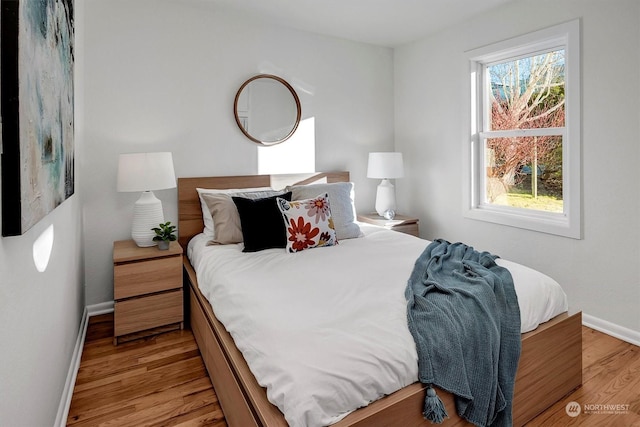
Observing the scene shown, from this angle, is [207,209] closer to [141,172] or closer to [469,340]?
[141,172]

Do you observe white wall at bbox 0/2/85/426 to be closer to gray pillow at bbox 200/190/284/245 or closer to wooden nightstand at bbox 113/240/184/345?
wooden nightstand at bbox 113/240/184/345

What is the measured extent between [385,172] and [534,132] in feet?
4.27

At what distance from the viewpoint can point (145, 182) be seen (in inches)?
104

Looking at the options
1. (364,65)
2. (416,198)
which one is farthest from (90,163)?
(416,198)

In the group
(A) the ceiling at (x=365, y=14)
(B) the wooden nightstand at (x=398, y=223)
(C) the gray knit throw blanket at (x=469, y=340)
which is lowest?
(C) the gray knit throw blanket at (x=469, y=340)

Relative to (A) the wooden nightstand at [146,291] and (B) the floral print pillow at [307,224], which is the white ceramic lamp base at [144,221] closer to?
(A) the wooden nightstand at [146,291]

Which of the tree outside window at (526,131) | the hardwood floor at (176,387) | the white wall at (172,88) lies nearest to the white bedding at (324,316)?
the hardwood floor at (176,387)

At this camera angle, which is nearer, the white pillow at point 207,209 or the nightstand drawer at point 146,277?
the nightstand drawer at point 146,277

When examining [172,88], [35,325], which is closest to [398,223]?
[172,88]

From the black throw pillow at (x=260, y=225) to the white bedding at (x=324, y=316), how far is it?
0.09m

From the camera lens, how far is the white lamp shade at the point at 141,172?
2645 mm

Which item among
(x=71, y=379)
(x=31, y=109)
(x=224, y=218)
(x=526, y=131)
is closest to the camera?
(x=31, y=109)

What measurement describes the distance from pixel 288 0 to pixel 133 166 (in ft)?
5.73

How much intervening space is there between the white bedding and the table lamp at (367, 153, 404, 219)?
127cm
